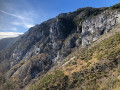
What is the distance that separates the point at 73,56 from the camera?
1838 inches

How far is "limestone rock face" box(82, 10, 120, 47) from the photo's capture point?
47094 mm

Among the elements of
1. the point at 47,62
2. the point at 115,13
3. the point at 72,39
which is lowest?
the point at 47,62

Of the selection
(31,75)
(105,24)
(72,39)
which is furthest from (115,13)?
(31,75)

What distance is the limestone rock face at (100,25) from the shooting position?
47.1m

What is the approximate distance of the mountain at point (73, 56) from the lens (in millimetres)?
20875

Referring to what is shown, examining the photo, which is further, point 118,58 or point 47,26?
point 47,26

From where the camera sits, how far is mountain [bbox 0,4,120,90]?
20.9 metres

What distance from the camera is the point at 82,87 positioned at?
1827 centimetres

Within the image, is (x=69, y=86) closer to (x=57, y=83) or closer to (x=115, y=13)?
(x=57, y=83)

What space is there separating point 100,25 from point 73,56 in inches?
1137

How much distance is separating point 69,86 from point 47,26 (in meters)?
98.3

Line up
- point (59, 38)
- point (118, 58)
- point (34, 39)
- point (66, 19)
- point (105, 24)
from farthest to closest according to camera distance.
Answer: point (34, 39) < point (66, 19) < point (59, 38) < point (105, 24) < point (118, 58)

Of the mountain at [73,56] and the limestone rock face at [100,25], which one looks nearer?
the mountain at [73,56]

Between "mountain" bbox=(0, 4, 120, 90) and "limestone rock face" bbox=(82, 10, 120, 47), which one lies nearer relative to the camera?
"mountain" bbox=(0, 4, 120, 90)
